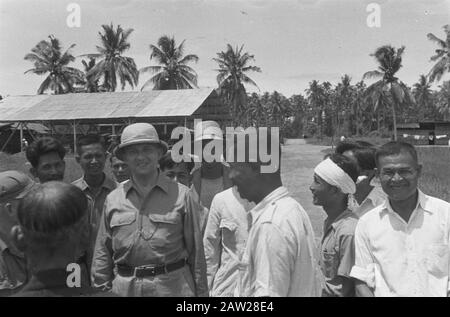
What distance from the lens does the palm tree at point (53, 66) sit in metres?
30.9

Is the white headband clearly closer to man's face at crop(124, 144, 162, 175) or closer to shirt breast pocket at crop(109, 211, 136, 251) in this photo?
man's face at crop(124, 144, 162, 175)

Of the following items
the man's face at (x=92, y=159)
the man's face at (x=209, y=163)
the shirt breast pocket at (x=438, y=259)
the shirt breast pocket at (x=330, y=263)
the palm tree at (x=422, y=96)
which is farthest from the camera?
the palm tree at (x=422, y=96)

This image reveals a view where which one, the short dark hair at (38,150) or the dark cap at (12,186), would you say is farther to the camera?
the short dark hair at (38,150)

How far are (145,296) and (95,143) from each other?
1.40 metres

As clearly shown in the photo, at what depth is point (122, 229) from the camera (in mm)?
2465

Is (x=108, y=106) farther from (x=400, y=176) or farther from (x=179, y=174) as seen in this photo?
(x=400, y=176)

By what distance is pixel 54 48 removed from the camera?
31.1 m

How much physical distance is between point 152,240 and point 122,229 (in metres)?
0.19

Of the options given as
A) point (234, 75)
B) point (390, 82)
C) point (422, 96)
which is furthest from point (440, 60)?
point (422, 96)

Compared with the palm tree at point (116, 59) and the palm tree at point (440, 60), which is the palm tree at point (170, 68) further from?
the palm tree at point (440, 60)

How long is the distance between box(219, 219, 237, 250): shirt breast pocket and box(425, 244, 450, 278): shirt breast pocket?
114 cm

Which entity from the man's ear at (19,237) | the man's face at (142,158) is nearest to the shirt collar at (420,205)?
the man's face at (142,158)

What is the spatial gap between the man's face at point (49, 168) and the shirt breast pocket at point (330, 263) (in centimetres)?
197

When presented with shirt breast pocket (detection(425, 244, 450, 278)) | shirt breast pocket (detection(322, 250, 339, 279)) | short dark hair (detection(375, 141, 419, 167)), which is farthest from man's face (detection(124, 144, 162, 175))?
shirt breast pocket (detection(425, 244, 450, 278))
